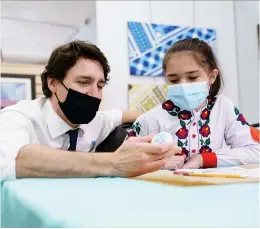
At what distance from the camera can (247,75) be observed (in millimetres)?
3441

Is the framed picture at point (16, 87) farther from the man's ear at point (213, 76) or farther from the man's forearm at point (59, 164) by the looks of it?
the man's forearm at point (59, 164)

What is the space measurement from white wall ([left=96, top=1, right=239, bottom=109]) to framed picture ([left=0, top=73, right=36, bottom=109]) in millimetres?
667

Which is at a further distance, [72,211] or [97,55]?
[97,55]

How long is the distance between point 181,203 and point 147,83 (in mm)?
2733

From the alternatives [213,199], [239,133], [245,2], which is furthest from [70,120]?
[245,2]

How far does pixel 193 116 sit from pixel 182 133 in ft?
0.31

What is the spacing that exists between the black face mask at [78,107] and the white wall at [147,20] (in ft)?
5.60

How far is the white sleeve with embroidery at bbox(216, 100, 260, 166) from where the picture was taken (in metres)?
1.21

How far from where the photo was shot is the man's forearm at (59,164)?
0.80m

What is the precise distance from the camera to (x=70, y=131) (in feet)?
4.13

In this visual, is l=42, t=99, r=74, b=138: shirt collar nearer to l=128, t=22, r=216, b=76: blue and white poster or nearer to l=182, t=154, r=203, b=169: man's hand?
l=182, t=154, r=203, b=169: man's hand

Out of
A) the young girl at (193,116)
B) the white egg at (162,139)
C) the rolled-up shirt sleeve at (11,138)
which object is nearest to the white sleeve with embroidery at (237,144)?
the young girl at (193,116)

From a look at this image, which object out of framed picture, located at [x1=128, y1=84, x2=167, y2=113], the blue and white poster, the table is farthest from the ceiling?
the table

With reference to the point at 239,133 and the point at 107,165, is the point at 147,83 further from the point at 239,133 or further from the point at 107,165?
the point at 107,165
